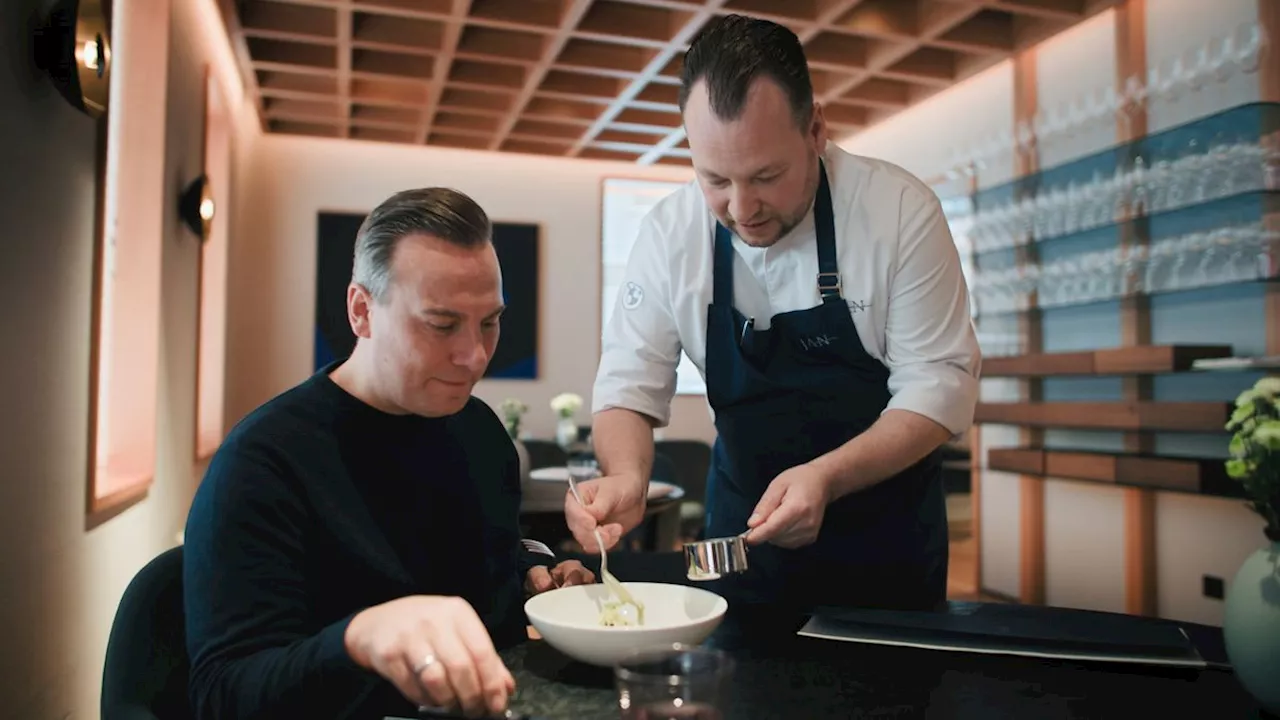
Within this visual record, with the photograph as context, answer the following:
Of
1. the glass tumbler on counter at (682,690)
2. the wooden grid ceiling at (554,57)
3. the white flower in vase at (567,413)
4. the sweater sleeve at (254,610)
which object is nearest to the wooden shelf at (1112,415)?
the wooden grid ceiling at (554,57)

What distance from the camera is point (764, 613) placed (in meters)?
1.38

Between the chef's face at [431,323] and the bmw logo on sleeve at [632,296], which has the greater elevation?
the bmw logo on sleeve at [632,296]

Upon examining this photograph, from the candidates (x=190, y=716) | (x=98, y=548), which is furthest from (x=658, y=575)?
(x=98, y=548)

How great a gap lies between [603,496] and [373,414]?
0.41 m

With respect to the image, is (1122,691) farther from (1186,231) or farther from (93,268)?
(1186,231)

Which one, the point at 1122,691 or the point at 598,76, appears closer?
the point at 1122,691

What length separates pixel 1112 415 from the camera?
3.87 metres

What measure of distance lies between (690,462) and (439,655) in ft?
16.0

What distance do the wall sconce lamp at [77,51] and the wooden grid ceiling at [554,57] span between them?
2.06 metres

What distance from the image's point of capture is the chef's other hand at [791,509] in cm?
138

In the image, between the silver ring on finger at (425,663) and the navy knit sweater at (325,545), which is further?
the navy knit sweater at (325,545)

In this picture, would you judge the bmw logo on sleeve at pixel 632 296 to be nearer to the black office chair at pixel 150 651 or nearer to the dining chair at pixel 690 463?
the black office chair at pixel 150 651

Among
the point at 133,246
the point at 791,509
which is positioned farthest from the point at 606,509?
the point at 133,246

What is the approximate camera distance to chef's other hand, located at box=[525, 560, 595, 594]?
140cm
